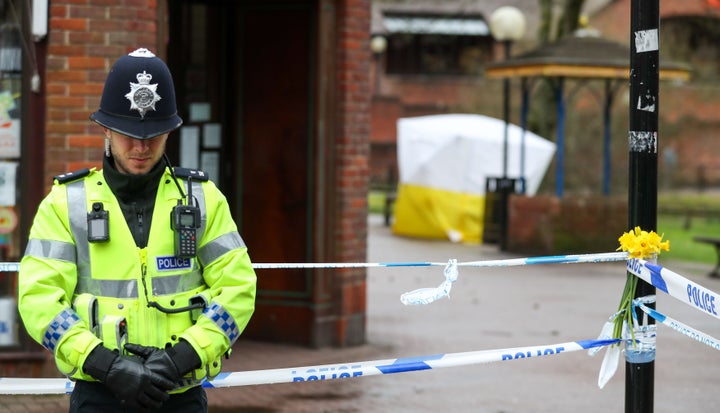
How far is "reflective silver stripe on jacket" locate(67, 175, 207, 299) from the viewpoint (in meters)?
3.94

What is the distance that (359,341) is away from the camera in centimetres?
1034

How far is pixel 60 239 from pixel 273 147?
21.5 ft

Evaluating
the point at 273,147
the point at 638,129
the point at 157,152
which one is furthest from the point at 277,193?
the point at 157,152

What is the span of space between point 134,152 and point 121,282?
1.36ft

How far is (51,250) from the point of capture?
3.92m

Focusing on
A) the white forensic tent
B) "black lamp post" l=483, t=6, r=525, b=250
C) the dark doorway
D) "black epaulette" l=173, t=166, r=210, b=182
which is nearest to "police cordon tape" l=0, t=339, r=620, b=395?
"black epaulette" l=173, t=166, r=210, b=182

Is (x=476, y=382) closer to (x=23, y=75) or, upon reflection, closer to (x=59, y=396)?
(x=59, y=396)

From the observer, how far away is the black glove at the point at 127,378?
145 inches

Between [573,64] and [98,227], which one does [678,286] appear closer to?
[98,227]

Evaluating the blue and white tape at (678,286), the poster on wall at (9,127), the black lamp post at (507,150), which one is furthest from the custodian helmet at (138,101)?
the black lamp post at (507,150)

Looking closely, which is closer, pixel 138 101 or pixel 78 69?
pixel 138 101

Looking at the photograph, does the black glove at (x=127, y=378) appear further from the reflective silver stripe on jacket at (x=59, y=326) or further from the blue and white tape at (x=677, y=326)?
the blue and white tape at (x=677, y=326)

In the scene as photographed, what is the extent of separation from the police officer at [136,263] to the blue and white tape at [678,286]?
7.18 feet

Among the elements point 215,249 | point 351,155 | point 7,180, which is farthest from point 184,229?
point 351,155
